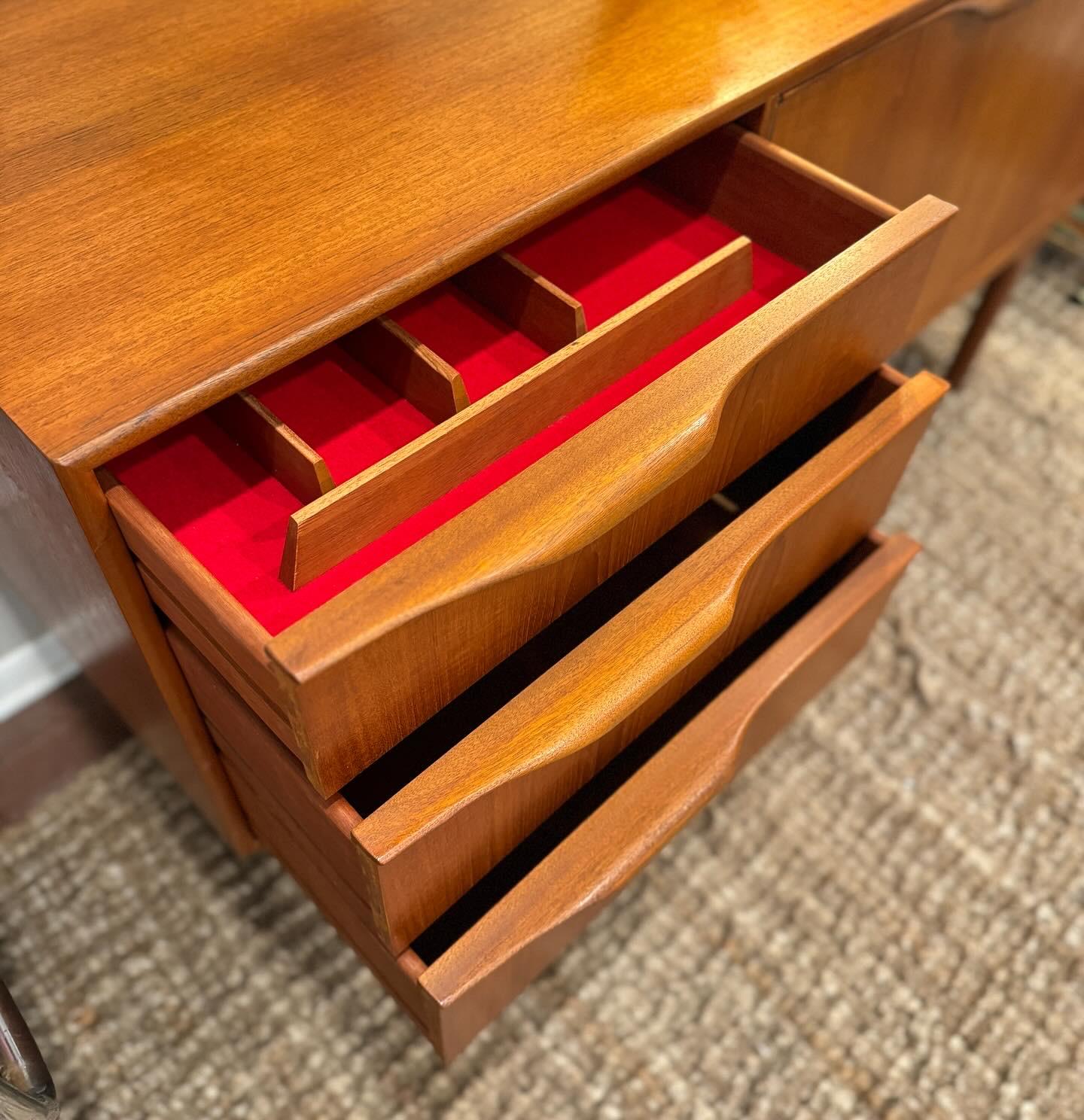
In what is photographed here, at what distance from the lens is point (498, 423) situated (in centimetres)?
48

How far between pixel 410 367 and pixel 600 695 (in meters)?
0.19

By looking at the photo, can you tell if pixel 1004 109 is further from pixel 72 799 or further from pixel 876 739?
pixel 72 799

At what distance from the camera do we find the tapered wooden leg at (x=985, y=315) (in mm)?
1013

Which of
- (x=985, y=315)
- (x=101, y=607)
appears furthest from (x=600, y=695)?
(x=985, y=315)

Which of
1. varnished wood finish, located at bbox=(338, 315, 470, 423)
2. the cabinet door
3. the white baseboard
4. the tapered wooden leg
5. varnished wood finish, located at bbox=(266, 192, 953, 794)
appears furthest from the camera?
the tapered wooden leg

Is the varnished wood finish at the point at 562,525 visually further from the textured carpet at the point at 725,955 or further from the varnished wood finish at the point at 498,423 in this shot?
the textured carpet at the point at 725,955

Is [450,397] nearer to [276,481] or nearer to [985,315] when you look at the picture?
[276,481]

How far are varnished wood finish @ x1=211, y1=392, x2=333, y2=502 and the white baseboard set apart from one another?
345 millimetres

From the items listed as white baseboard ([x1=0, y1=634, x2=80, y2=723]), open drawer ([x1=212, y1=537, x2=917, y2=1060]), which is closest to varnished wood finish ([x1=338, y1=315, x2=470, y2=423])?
open drawer ([x1=212, y1=537, x2=917, y2=1060])

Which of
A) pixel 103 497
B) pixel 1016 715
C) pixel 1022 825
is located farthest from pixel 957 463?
pixel 103 497

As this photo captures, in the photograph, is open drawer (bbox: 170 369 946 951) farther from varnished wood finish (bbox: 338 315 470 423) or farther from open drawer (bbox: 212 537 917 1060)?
varnished wood finish (bbox: 338 315 470 423)

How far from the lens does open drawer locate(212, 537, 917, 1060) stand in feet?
1.68

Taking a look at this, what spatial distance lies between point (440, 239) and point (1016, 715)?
68 centimetres

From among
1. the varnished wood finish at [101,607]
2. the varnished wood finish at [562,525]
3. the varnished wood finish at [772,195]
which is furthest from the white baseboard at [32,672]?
the varnished wood finish at [772,195]
